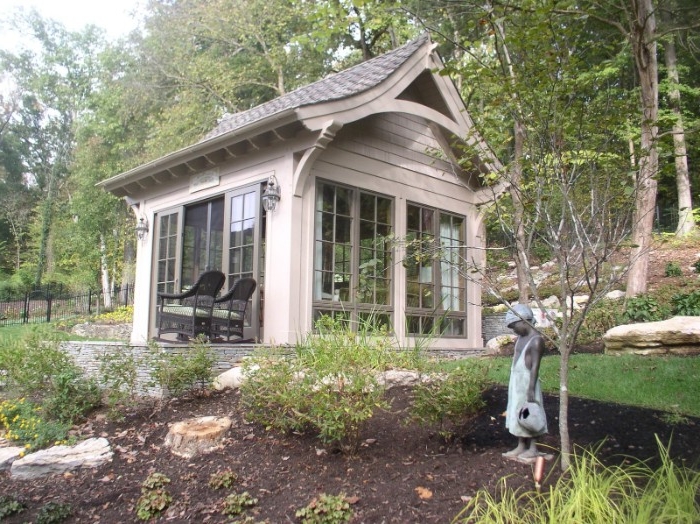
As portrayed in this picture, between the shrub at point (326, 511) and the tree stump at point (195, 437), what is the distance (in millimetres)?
1320

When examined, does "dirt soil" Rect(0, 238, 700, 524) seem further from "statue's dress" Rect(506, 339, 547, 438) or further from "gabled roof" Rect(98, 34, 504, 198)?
"gabled roof" Rect(98, 34, 504, 198)

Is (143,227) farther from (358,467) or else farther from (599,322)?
(599,322)

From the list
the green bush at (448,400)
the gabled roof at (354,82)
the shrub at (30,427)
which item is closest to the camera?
the green bush at (448,400)

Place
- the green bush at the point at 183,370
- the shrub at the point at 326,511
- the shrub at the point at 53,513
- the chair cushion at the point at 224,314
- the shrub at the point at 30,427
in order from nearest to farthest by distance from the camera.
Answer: the shrub at the point at 326,511 < the shrub at the point at 53,513 < the shrub at the point at 30,427 < the green bush at the point at 183,370 < the chair cushion at the point at 224,314

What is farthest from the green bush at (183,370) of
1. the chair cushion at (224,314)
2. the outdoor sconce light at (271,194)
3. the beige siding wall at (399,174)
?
the outdoor sconce light at (271,194)

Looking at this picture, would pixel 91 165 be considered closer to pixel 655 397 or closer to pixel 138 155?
pixel 138 155

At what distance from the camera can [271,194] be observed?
6.71 m

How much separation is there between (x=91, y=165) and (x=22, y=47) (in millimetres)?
15311

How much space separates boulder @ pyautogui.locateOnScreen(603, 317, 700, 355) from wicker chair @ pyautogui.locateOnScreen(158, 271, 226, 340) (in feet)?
16.0

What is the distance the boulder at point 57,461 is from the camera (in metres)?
4.07

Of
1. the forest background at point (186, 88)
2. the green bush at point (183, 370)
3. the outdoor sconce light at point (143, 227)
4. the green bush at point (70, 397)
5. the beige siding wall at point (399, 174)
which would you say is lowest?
the green bush at point (70, 397)

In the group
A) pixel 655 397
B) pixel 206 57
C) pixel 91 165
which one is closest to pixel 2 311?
pixel 91 165

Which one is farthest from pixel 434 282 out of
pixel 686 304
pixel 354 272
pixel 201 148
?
pixel 686 304

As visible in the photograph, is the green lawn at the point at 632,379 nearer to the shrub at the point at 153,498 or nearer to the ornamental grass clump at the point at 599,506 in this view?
the ornamental grass clump at the point at 599,506
